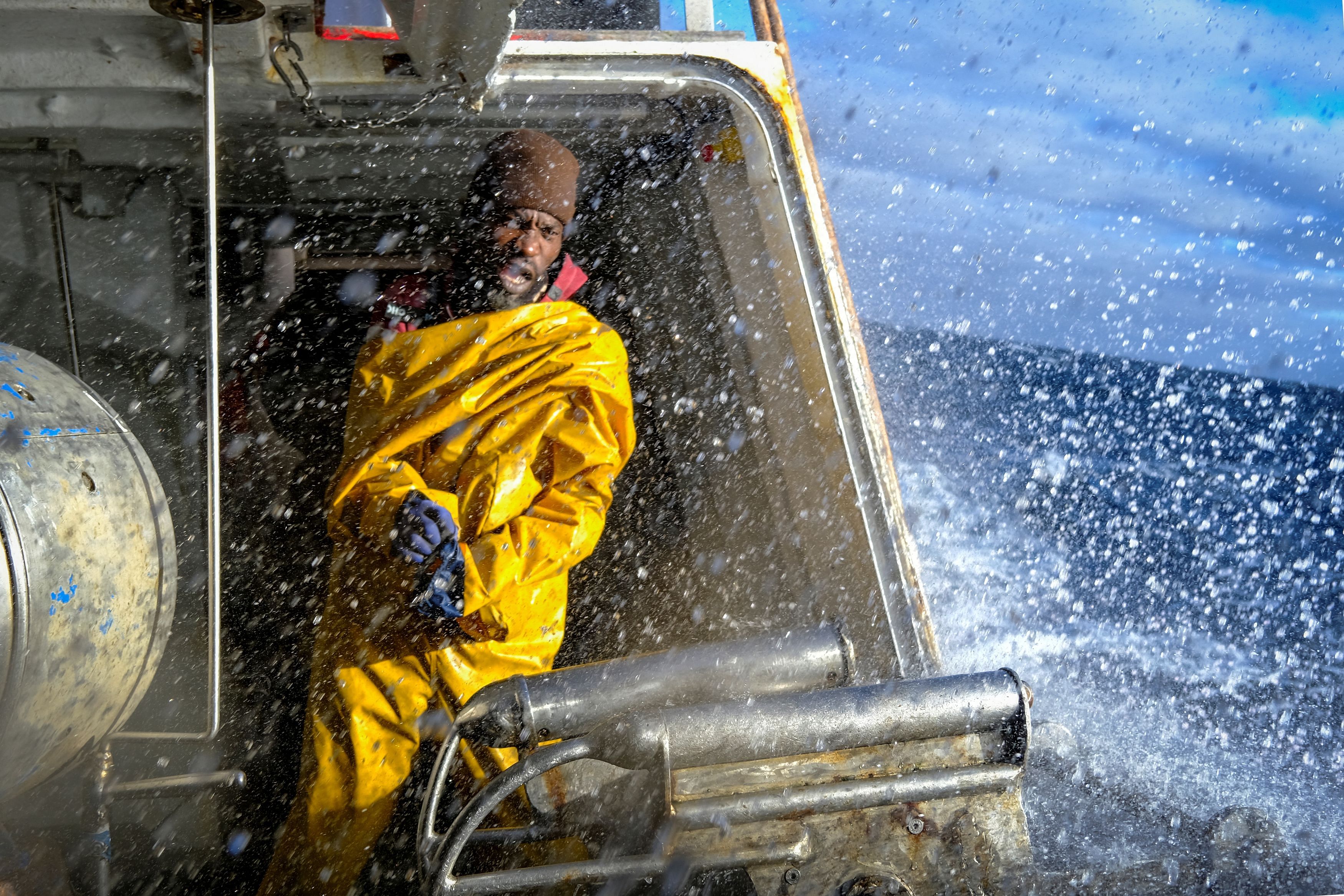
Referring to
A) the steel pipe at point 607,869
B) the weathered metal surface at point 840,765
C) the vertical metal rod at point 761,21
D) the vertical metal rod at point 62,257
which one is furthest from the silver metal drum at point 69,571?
the vertical metal rod at point 761,21

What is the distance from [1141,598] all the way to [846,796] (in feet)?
39.5

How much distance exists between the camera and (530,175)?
8.46ft

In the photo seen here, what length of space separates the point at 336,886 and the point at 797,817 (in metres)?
1.25

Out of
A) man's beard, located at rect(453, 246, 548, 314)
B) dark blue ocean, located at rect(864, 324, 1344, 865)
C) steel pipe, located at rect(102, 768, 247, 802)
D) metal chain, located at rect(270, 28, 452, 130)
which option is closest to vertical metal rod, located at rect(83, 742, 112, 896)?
steel pipe, located at rect(102, 768, 247, 802)

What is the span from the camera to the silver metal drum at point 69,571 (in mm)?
1357

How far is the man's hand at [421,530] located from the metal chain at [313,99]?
38.4 inches

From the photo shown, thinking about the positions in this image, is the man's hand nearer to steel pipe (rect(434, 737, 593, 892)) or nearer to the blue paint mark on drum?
the blue paint mark on drum

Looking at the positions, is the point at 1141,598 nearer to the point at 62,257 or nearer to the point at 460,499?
the point at 460,499

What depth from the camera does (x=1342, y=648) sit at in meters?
10.1

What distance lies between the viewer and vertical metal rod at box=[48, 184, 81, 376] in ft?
9.71

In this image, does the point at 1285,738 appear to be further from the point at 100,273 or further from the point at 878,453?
the point at 100,273

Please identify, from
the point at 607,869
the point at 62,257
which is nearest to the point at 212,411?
the point at 607,869

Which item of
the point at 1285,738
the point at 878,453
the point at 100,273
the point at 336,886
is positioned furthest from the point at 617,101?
the point at 1285,738

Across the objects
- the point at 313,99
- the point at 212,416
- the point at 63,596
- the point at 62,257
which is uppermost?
the point at 313,99
